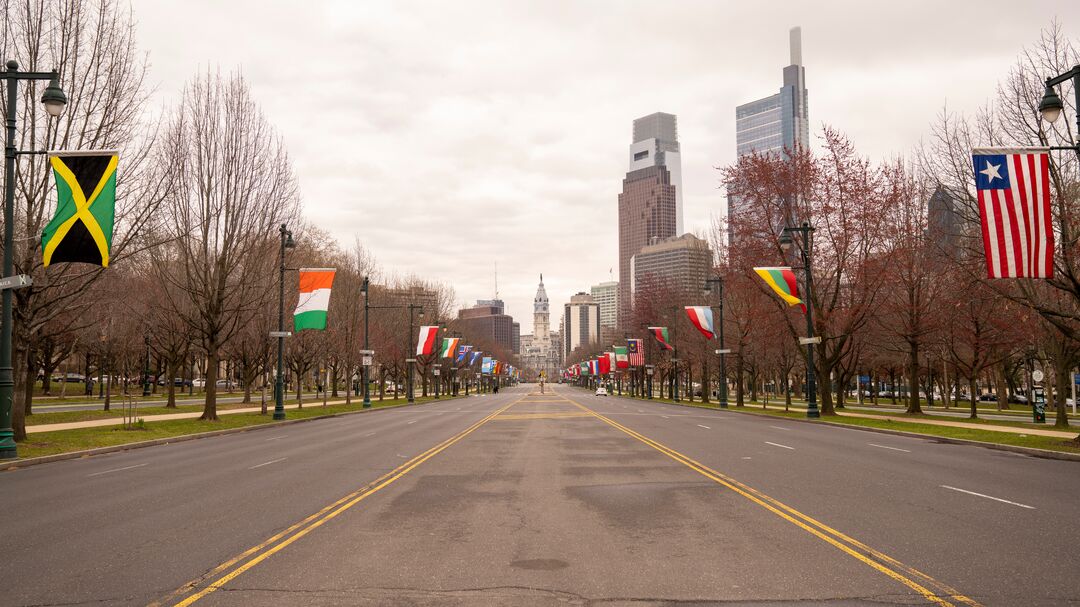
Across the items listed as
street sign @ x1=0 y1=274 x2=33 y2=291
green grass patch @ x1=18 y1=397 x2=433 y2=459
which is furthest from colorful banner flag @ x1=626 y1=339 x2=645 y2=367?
street sign @ x1=0 y1=274 x2=33 y2=291

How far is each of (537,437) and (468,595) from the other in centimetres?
1790

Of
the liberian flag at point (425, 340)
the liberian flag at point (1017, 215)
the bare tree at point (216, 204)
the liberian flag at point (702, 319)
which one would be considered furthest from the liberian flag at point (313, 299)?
the liberian flag at point (1017, 215)

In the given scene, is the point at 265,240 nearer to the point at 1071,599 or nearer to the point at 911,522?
the point at 911,522

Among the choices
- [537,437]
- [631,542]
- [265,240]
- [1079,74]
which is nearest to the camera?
[631,542]

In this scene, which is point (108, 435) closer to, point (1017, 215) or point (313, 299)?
point (313, 299)

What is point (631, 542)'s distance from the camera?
8062 millimetres

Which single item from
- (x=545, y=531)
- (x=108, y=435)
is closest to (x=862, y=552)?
(x=545, y=531)

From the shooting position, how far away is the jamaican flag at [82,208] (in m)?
17.1

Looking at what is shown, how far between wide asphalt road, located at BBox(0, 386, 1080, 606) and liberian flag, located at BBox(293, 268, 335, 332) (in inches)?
635

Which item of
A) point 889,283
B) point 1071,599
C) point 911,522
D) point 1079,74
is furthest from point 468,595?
point 889,283

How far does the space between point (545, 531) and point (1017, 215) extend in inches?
626

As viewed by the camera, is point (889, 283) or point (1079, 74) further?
point (889, 283)

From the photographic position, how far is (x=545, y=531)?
8.68m

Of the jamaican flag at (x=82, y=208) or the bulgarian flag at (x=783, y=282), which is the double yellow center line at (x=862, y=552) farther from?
the bulgarian flag at (x=783, y=282)
